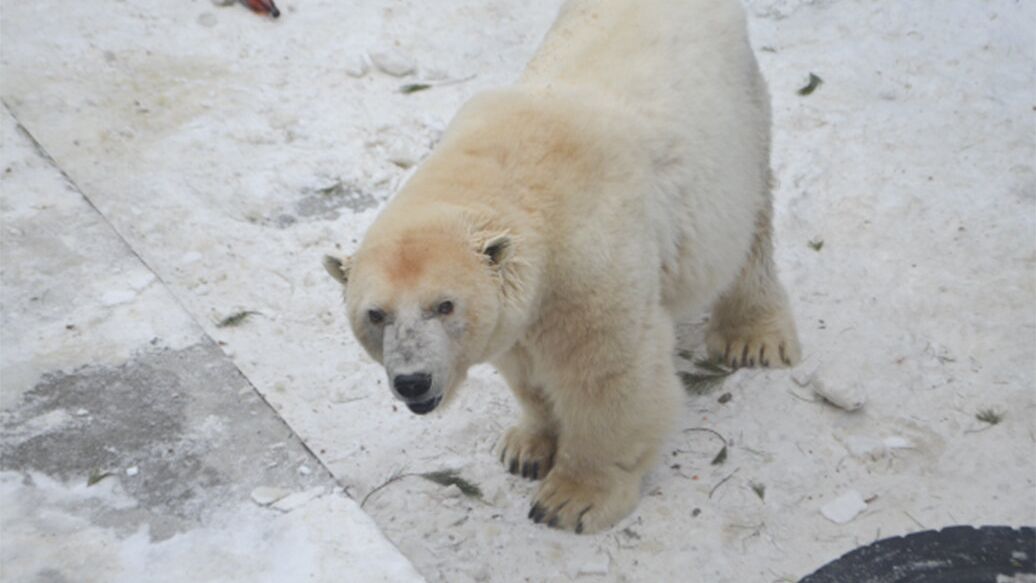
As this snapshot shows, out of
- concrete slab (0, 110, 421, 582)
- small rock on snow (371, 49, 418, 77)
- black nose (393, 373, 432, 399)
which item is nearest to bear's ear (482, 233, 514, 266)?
black nose (393, 373, 432, 399)

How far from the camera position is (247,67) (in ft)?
24.5

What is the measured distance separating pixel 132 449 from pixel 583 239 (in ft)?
5.65

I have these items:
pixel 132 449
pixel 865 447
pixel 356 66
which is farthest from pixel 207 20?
pixel 865 447

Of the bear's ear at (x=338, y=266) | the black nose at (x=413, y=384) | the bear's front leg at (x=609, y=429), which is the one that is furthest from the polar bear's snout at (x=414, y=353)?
the bear's front leg at (x=609, y=429)

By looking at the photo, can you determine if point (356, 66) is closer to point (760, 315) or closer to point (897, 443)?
point (760, 315)

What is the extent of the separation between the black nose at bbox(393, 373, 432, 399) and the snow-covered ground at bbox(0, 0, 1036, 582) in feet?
1.44

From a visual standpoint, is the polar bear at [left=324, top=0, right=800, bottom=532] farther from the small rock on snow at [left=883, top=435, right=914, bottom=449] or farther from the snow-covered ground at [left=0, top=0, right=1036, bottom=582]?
the small rock on snow at [left=883, top=435, right=914, bottom=449]

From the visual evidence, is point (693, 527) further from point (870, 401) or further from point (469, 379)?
point (469, 379)

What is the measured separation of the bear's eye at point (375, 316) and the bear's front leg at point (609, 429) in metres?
0.78

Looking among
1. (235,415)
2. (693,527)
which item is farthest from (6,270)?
(693,527)

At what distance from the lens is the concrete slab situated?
343cm

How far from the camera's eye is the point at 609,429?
4.29m

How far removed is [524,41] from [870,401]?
4062 millimetres

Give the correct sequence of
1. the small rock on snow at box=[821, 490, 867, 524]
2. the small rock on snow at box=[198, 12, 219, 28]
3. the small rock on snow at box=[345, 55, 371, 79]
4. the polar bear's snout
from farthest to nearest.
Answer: the small rock on snow at box=[198, 12, 219, 28] < the small rock on snow at box=[345, 55, 371, 79] < the small rock on snow at box=[821, 490, 867, 524] < the polar bear's snout
